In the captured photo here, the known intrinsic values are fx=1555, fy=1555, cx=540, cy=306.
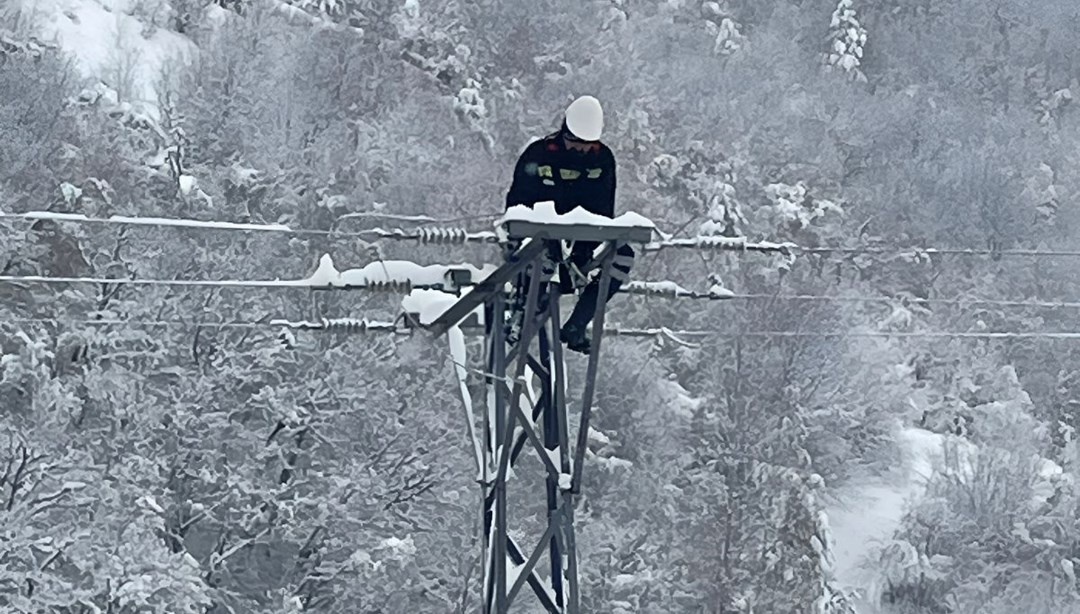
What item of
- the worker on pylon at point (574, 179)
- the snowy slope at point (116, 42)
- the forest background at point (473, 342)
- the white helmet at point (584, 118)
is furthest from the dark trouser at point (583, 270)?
the snowy slope at point (116, 42)

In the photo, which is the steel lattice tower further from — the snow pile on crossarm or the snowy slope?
the snowy slope

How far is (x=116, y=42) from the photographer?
31.8 m

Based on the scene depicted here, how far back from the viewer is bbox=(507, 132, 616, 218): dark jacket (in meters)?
7.54

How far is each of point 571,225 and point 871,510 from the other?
24.1 meters

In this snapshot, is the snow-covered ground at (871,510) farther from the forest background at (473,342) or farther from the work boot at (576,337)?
the work boot at (576,337)

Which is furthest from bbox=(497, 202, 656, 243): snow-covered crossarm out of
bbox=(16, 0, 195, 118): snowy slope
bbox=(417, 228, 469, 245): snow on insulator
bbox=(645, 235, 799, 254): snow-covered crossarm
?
bbox=(16, 0, 195, 118): snowy slope

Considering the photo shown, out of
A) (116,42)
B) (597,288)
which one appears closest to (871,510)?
(116,42)

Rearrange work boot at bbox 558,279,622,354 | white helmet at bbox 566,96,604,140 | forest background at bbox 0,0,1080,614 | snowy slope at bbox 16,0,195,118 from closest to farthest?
white helmet at bbox 566,96,604,140, work boot at bbox 558,279,622,354, forest background at bbox 0,0,1080,614, snowy slope at bbox 16,0,195,118

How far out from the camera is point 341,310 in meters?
26.5

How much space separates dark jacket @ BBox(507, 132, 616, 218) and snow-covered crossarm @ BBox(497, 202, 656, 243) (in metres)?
0.30

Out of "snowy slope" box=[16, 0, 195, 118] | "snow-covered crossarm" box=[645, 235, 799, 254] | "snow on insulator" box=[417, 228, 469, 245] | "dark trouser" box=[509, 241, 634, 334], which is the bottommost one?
"dark trouser" box=[509, 241, 634, 334]

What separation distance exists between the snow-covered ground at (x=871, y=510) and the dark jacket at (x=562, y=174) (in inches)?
832

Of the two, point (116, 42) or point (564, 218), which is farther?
point (116, 42)

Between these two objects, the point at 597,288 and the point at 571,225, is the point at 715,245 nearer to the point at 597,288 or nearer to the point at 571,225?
the point at 597,288
